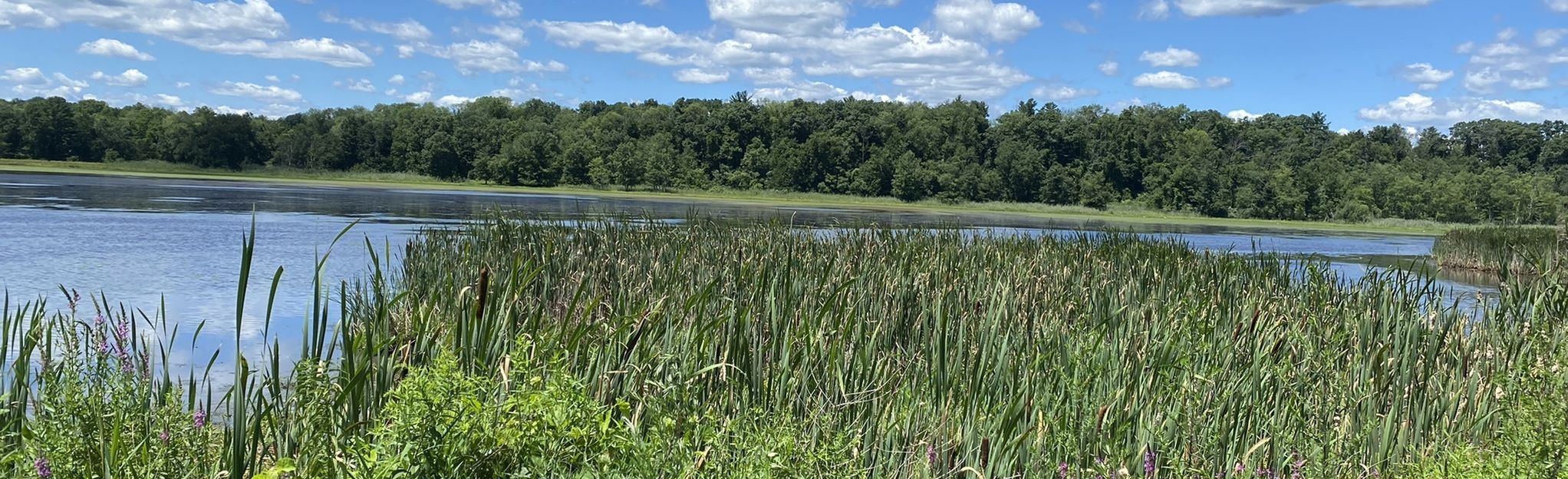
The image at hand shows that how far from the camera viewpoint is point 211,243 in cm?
1752

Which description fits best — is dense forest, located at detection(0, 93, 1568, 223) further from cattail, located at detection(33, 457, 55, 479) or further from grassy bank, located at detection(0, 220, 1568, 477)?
cattail, located at detection(33, 457, 55, 479)

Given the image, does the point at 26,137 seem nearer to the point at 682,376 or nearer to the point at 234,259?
the point at 234,259

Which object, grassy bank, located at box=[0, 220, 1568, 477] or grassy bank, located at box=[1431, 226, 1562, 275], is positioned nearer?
grassy bank, located at box=[0, 220, 1568, 477]

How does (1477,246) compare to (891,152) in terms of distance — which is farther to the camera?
(891,152)

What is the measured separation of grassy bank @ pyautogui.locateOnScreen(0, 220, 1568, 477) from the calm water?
1.90 ft

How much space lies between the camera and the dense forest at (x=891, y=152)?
2795 inches

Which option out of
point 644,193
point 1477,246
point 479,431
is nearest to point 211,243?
point 479,431

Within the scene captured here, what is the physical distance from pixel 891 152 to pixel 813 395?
76721 mm

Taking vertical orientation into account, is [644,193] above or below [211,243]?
below

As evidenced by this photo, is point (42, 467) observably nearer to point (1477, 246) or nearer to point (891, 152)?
point (1477, 246)

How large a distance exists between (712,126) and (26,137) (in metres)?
43.7

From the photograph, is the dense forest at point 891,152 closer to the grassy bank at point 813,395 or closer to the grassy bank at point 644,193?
the grassy bank at point 644,193

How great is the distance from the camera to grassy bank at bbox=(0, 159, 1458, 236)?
2375 inches

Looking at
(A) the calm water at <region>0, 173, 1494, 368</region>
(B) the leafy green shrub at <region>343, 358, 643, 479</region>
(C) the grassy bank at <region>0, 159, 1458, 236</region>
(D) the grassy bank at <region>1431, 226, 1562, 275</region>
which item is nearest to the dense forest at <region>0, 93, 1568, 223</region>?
(C) the grassy bank at <region>0, 159, 1458, 236</region>
